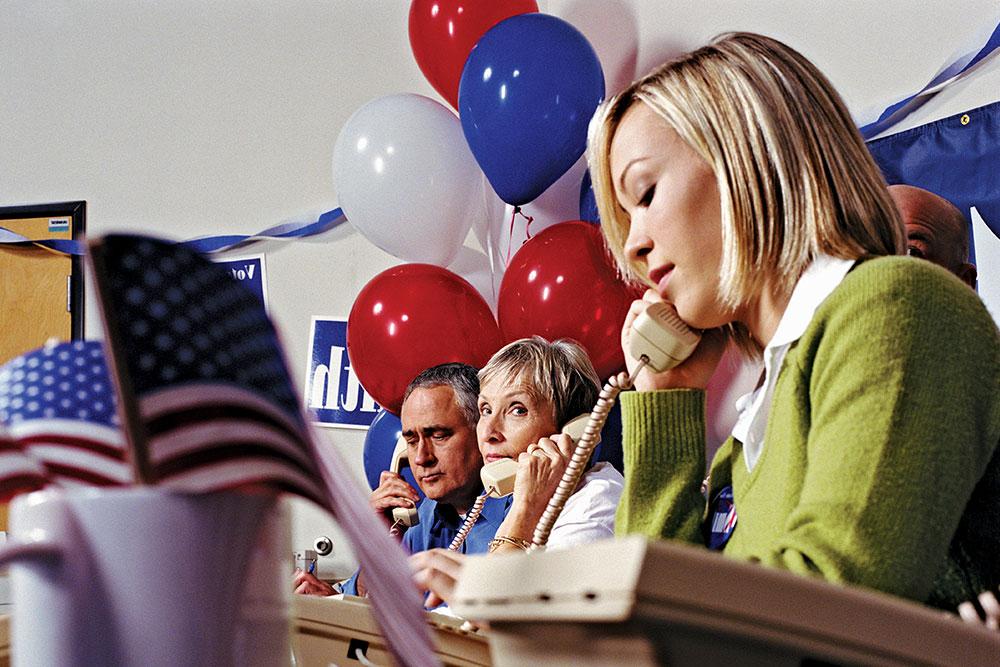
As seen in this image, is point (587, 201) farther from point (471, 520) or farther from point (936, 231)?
point (936, 231)

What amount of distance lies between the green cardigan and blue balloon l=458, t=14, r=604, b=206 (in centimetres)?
163

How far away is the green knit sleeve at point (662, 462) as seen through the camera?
1.23 metres

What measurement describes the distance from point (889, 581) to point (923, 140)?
1897 millimetres

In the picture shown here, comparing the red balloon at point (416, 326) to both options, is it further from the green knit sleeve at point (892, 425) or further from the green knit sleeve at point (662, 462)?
the green knit sleeve at point (892, 425)

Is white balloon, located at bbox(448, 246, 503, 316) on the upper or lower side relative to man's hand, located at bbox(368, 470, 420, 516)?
upper

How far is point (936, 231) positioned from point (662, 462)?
1.05 m

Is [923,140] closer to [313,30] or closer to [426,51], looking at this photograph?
[426,51]

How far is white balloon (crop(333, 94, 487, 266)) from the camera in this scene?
288 centimetres

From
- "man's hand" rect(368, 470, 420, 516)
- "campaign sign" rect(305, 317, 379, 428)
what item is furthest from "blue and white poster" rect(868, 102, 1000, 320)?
"campaign sign" rect(305, 317, 379, 428)

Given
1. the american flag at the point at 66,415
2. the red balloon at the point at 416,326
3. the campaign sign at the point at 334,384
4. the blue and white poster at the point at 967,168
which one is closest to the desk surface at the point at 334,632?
the american flag at the point at 66,415

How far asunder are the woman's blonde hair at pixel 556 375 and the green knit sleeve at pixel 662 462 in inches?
44.1

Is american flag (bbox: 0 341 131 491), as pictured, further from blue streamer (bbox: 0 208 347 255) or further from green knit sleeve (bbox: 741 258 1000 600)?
blue streamer (bbox: 0 208 347 255)

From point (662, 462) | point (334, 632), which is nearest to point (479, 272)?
point (662, 462)

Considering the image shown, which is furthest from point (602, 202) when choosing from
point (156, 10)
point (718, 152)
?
point (156, 10)
